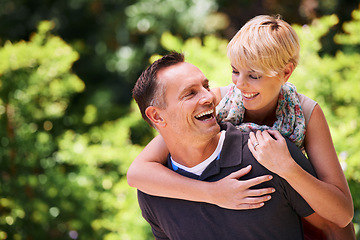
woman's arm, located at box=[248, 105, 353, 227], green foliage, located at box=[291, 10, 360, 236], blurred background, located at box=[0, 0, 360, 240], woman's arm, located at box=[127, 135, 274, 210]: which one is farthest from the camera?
blurred background, located at box=[0, 0, 360, 240]

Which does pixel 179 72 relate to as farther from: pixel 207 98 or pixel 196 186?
pixel 196 186

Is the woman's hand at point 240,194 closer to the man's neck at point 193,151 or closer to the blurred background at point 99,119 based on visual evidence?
the man's neck at point 193,151

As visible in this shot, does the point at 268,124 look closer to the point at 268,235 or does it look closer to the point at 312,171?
the point at 312,171

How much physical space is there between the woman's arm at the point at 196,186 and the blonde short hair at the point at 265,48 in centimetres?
43

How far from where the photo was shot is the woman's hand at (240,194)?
1768mm

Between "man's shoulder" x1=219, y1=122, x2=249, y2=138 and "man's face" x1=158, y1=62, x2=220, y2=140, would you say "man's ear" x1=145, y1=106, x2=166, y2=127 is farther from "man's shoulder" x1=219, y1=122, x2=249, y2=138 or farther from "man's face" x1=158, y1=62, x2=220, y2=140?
"man's shoulder" x1=219, y1=122, x2=249, y2=138

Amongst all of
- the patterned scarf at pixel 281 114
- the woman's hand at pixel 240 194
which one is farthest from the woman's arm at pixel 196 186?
the patterned scarf at pixel 281 114

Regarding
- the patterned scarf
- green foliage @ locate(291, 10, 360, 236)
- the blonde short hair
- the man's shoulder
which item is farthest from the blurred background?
the blonde short hair

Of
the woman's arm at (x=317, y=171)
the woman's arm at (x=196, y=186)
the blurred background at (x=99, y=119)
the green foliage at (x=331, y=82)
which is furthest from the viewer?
the blurred background at (x=99, y=119)

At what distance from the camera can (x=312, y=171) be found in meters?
1.79

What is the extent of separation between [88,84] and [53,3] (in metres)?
1.46

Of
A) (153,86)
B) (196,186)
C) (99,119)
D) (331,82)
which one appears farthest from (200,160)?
(99,119)

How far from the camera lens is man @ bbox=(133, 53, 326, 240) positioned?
5.91 feet

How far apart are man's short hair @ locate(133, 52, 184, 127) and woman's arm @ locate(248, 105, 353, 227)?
44cm
